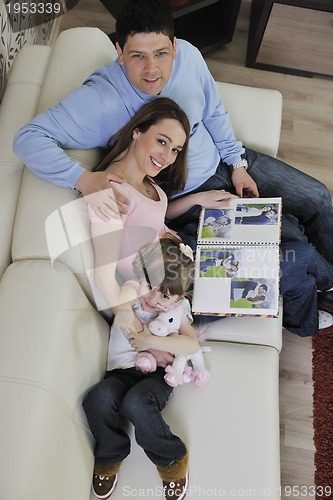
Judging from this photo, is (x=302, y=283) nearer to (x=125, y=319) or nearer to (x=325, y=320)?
(x=325, y=320)

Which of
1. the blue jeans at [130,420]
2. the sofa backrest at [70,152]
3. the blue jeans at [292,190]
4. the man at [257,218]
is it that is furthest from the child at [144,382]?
the blue jeans at [292,190]

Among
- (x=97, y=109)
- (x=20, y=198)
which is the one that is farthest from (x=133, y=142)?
(x=20, y=198)

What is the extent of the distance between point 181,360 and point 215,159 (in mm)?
690

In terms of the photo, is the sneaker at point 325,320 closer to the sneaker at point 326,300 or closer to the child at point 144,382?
the sneaker at point 326,300

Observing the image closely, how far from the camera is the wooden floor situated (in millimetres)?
1656

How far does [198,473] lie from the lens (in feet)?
4.09

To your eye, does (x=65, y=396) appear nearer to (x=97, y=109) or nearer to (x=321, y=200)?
(x=97, y=109)

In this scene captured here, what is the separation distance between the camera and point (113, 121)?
4.68 ft

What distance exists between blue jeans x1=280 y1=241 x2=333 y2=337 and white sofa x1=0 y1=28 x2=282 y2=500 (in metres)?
0.14

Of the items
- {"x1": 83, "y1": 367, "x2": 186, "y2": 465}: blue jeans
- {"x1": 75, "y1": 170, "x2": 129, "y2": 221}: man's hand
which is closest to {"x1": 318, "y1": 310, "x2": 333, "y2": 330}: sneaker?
{"x1": 83, "y1": 367, "x2": 186, "y2": 465}: blue jeans

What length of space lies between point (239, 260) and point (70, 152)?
1.81ft

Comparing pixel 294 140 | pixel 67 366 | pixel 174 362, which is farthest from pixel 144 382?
pixel 294 140

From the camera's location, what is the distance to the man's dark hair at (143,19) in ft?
4.34

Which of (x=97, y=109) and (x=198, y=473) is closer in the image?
(x=198, y=473)
